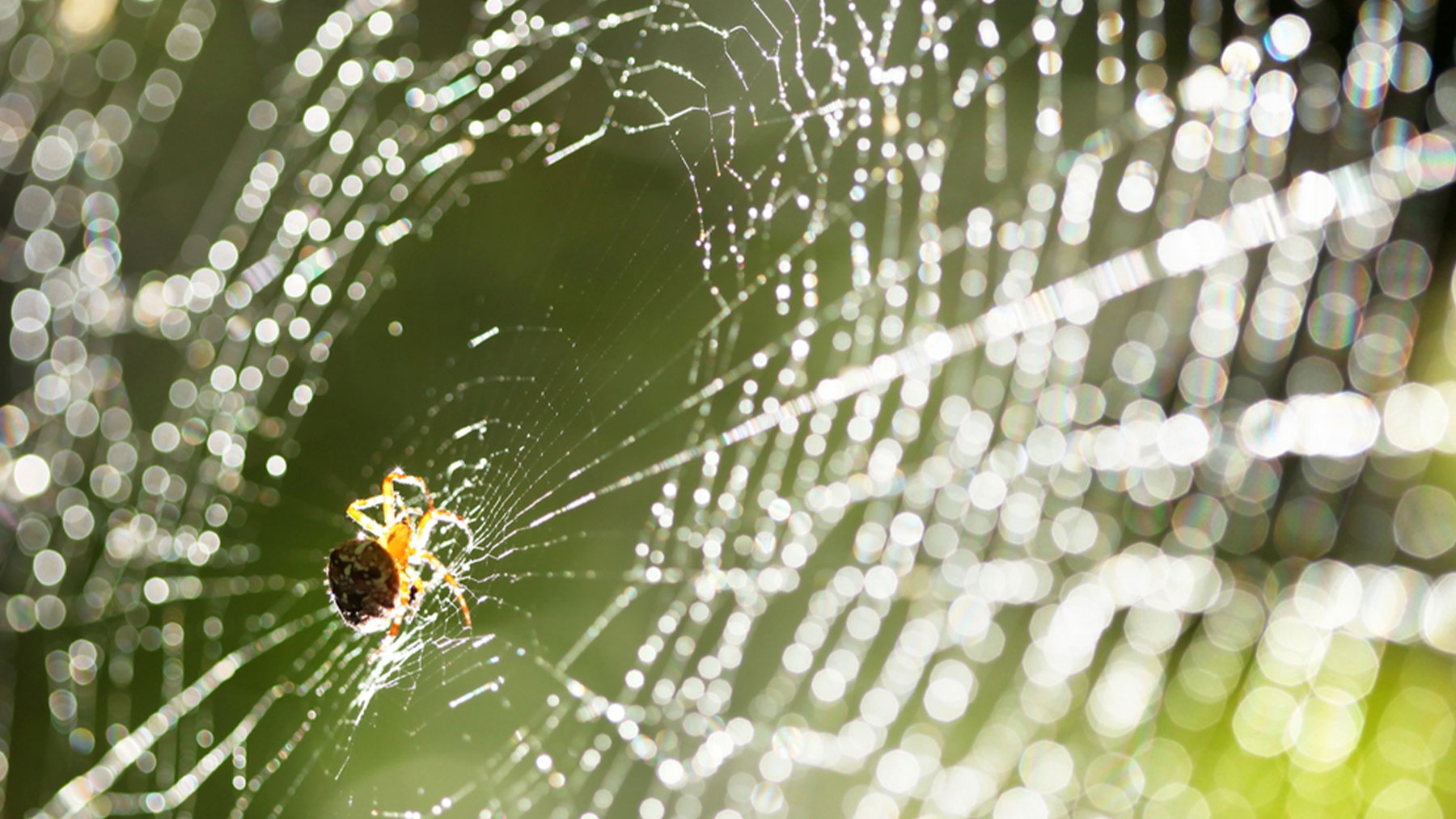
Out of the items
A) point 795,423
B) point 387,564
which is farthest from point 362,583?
point 795,423

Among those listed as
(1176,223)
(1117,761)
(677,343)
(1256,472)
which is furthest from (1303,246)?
(677,343)

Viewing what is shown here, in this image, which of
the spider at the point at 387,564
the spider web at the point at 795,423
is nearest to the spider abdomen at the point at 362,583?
the spider at the point at 387,564

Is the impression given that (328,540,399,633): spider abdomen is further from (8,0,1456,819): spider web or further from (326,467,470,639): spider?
(8,0,1456,819): spider web

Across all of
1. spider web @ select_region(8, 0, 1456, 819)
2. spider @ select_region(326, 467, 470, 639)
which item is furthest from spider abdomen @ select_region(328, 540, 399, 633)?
spider web @ select_region(8, 0, 1456, 819)

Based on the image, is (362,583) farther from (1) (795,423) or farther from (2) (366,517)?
(1) (795,423)

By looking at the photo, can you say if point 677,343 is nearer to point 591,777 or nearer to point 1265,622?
point 591,777

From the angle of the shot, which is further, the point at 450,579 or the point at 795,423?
the point at 795,423
